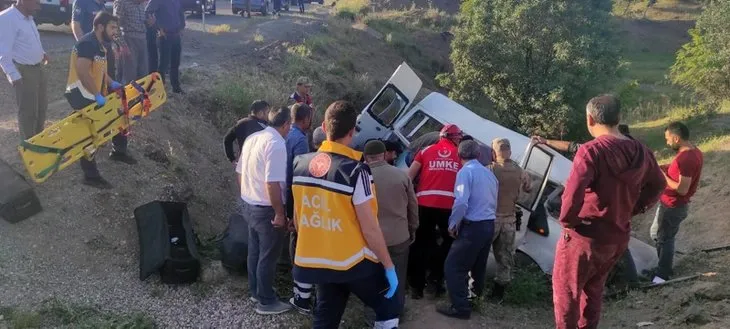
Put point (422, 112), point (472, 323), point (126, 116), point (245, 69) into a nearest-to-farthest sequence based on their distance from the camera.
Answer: point (472, 323) → point (126, 116) → point (422, 112) → point (245, 69)

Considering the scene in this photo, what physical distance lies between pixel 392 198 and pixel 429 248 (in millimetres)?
1353

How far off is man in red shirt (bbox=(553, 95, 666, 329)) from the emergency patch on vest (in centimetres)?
160

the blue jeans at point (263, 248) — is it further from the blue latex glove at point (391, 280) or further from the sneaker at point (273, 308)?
the blue latex glove at point (391, 280)

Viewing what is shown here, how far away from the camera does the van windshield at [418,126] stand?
9.23 meters

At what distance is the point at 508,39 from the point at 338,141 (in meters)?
14.3

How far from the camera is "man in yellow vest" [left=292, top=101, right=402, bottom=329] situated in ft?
11.3

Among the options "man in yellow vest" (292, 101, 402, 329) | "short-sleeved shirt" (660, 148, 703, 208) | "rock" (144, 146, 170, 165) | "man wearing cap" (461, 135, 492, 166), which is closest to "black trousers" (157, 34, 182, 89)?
"rock" (144, 146, 170, 165)

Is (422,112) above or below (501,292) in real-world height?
above

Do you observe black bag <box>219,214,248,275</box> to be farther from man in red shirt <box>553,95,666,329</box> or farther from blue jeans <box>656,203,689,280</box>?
blue jeans <box>656,203,689,280</box>

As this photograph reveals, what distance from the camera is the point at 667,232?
6.47m

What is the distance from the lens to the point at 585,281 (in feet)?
13.3

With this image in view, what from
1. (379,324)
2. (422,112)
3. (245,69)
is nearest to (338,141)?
(379,324)

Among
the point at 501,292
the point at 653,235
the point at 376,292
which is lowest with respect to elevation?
the point at 501,292

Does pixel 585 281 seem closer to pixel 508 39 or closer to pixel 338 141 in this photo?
pixel 338 141
